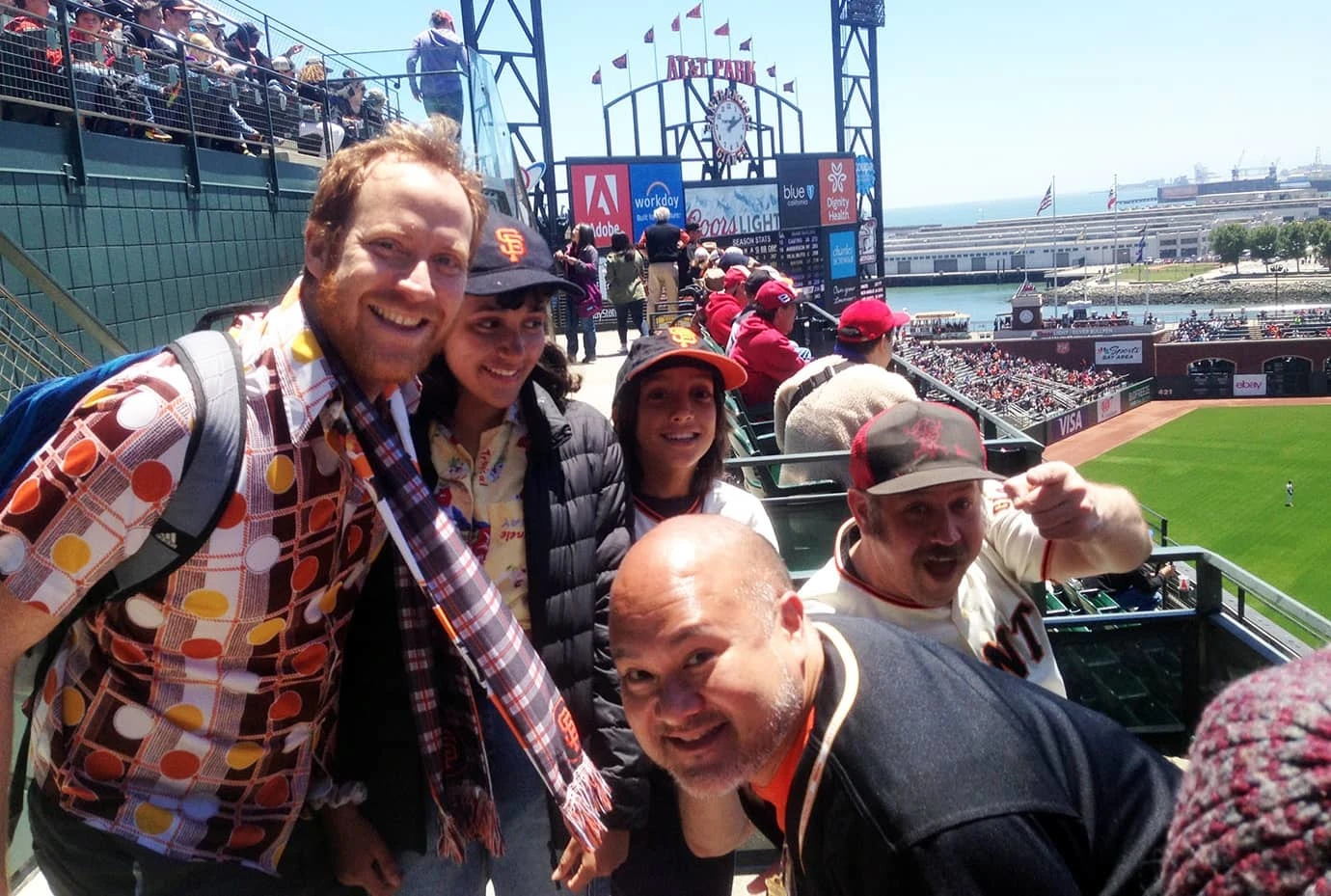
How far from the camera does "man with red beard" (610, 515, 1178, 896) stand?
1.21 metres

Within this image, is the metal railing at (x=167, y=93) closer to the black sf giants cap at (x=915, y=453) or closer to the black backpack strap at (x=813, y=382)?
the black backpack strap at (x=813, y=382)

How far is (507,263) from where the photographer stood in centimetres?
215

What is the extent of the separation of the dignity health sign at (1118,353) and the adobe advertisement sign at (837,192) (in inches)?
941

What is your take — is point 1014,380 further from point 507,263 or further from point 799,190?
point 507,263

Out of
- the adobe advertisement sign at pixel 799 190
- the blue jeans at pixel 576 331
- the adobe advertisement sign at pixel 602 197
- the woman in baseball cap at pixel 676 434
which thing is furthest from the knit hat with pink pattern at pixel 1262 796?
the adobe advertisement sign at pixel 799 190

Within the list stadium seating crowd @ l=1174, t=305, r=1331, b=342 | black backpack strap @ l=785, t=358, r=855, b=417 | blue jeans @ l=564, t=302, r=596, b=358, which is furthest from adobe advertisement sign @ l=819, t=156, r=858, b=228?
black backpack strap @ l=785, t=358, r=855, b=417

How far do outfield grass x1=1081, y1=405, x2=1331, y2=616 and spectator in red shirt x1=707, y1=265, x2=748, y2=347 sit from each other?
64.2 ft

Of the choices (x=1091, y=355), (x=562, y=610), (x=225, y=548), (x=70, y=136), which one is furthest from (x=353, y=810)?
(x=1091, y=355)

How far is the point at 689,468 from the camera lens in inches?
103

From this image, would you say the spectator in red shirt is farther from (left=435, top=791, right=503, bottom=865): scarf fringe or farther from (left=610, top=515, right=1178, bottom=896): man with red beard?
(left=610, top=515, right=1178, bottom=896): man with red beard

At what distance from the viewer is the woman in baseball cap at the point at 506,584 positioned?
6.58 ft

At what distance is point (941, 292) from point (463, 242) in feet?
511

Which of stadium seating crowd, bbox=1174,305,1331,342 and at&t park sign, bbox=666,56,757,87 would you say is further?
stadium seating crowd, bbox=1174,305,1331,342

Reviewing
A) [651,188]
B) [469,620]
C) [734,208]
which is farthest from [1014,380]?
[469,620]
